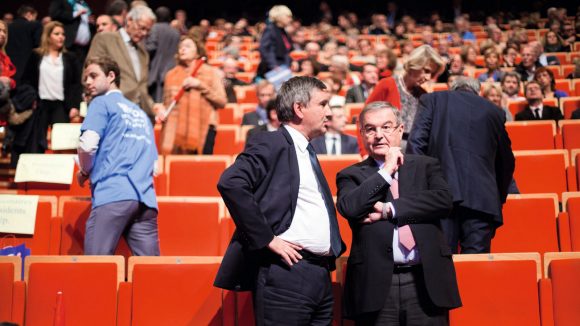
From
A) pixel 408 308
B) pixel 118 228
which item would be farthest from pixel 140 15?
pixel 408 308

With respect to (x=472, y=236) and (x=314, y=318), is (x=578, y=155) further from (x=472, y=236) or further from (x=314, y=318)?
(x=314, y=318)

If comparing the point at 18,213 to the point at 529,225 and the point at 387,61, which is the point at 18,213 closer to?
the point at 529,225

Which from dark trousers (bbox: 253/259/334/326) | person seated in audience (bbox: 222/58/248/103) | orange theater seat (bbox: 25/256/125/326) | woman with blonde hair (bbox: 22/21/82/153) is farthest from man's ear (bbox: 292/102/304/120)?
person seated in audience (bbox: 222/58/248/103)

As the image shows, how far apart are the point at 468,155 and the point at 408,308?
0.99 m

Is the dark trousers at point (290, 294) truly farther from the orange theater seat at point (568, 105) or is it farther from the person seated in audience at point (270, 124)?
the orange theater seat at point (568, 105)

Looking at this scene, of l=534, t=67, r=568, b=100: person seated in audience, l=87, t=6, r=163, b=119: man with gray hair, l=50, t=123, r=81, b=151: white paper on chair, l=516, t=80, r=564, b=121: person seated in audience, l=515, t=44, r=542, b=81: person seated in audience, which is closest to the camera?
l=50, t=123, r=81, b=151: white paper on chair

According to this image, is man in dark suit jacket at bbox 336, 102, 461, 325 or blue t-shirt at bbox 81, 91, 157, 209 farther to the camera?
blue t-shirt at bbox 81, 91, 157, 209

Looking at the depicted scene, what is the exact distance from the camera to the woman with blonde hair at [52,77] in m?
5.73

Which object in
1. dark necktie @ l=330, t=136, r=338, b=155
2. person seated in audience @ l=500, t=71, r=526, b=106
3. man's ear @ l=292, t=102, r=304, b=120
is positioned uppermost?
person seated in audience @ l=500, t=71, r=526, b=106

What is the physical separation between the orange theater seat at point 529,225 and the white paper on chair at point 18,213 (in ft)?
7.87

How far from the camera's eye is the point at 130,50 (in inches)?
218

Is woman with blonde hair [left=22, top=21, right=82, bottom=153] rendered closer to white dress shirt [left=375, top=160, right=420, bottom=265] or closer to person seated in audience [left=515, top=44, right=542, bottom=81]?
white dress shirt [left=375, top=160, right=420, bottom=265]

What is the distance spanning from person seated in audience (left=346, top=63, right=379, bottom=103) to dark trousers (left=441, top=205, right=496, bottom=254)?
4043mm

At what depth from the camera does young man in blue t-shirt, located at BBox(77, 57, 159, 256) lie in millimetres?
3270
